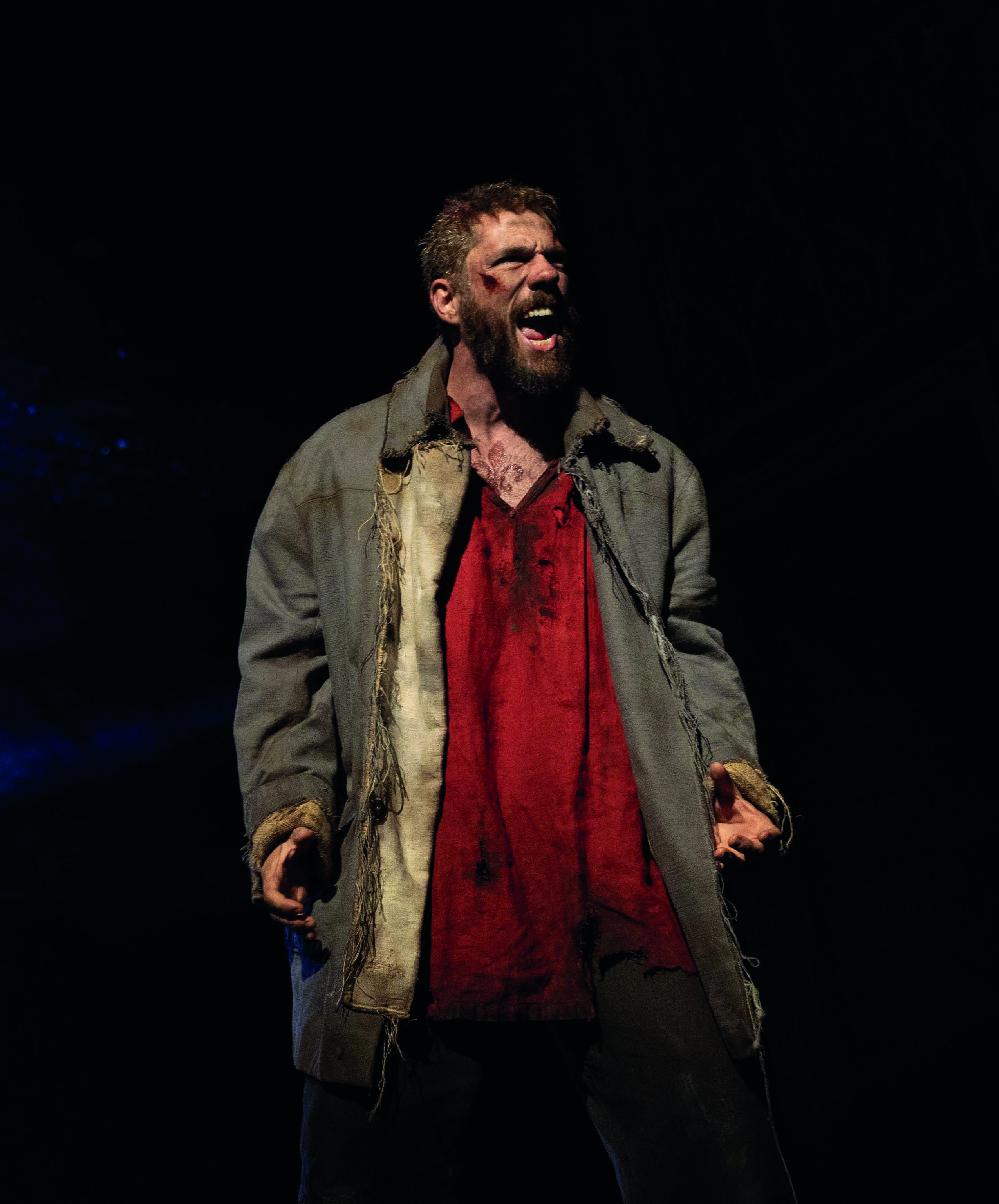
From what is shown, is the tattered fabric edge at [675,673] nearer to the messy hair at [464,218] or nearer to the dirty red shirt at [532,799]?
the dirty red shirt at [532,799]

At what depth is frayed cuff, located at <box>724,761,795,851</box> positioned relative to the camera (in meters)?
1.85

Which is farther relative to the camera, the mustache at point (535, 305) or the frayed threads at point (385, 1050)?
the mustache at point (535, 305)

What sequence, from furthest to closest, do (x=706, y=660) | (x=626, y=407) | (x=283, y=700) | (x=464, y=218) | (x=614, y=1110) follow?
(x=626, y=407) → (x=464, y=218) → (x=706, y=660) → (x=283, y=700) → (x=614, y=1110)

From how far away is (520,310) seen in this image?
215 cm

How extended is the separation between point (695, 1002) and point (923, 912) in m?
1.31

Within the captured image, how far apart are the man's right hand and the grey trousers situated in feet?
0.84

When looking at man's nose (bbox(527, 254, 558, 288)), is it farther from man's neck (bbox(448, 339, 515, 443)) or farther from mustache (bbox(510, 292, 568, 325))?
man's neck (bbox(448, 339, 515, 443))

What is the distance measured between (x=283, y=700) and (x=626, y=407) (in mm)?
1785

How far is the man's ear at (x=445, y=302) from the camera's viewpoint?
2283 mm

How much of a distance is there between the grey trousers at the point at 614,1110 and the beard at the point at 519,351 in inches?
45.9

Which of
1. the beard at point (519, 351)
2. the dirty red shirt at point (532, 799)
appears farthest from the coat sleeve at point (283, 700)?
the beard at point (519, 351)

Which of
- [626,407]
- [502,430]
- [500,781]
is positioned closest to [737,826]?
[500,781]

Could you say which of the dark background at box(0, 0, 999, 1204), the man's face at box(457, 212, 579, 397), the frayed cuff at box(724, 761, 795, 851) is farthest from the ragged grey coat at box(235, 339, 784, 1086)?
the dark background at box(0, 0, 999, 1204)

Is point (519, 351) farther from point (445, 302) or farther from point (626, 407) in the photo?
point (626, 407)
